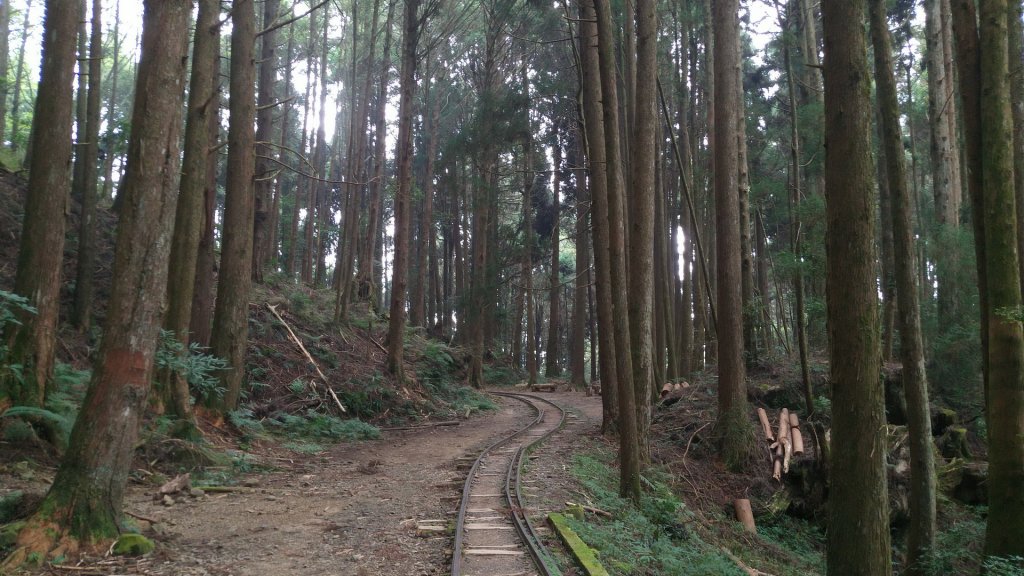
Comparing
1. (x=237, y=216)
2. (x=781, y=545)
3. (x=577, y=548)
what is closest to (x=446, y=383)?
(x=237, y=216)

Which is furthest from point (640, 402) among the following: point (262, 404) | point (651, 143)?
point (262, 404)

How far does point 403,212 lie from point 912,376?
525 inches

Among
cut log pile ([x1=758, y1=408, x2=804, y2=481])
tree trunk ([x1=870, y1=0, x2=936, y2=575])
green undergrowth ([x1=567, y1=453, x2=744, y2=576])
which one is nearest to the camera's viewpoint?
green undergrowth ([x1=567, y1=453, x2=744, y2=576])

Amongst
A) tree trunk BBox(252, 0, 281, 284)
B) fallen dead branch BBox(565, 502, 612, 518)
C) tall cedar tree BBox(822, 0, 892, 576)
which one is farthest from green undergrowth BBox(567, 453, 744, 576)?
tree trunk BBox(252, 0, 281, 284)

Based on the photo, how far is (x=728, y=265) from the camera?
42.0 ft

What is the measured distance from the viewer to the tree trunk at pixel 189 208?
10172 mm

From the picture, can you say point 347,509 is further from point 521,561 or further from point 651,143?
point 651,143

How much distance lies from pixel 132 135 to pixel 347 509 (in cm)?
475

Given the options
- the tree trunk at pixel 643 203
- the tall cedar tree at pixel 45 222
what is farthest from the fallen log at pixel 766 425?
the tall cedar tree at pixel 45 222

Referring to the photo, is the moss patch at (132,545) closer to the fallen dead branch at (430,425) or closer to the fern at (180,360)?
the fern at (180,360)

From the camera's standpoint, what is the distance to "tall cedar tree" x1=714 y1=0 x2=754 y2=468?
12.7 m

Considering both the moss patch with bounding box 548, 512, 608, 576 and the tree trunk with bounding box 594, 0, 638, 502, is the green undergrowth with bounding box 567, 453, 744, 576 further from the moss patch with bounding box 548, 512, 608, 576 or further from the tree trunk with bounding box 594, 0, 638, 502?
the tree trunk with bounding box 594, 0, 638, 502

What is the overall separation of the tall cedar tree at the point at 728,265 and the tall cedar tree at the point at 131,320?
390 inches

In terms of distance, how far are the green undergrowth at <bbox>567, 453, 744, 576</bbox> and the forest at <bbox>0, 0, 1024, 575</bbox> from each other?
0.41ft
